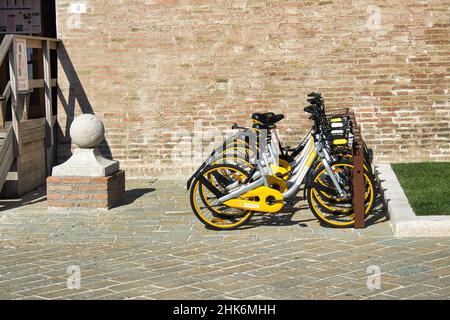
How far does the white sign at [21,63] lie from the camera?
1044 cm

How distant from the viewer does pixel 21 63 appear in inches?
416

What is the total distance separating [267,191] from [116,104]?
15.2 feet

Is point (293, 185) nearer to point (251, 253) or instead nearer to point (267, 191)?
point (267, 191)

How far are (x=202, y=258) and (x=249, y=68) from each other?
5.41 metres

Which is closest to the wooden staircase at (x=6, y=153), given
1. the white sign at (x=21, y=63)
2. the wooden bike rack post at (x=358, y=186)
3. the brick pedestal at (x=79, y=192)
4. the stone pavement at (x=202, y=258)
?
the white sign at (x=21, y=63)

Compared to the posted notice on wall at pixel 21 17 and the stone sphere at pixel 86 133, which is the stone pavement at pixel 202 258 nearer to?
the stone sphere at pixel 86 133

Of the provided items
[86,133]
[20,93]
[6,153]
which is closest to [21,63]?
[20,93]

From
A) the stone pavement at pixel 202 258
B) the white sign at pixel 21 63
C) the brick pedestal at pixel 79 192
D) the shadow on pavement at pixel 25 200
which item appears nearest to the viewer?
the stone pavement at pixel 202 258

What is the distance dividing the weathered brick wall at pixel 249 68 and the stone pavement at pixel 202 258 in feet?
9.50

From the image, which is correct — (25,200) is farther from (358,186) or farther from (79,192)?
(358,186)

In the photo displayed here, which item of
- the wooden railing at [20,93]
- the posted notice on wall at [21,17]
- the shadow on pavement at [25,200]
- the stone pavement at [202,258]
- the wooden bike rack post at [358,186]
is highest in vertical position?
the posted notice on wall at [21,17]

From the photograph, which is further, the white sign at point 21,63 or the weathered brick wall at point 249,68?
the weathered brick wall at point 249,68
